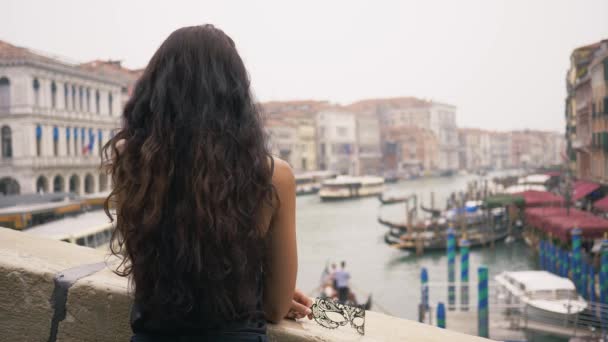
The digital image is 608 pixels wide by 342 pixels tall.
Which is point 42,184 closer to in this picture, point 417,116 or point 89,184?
point 89,184

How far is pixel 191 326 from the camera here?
43cm

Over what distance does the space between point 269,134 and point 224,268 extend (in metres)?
0.12

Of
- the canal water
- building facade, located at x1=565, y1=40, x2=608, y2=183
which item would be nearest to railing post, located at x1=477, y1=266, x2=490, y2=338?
the canal water

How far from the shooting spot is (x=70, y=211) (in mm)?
6379

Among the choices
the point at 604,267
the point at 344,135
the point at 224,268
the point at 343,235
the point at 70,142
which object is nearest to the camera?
the point at 224,268

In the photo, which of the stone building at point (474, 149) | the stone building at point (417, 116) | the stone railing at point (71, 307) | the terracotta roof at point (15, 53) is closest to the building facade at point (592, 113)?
the stone railing at point (71, 307)

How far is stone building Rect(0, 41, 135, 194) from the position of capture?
803cm

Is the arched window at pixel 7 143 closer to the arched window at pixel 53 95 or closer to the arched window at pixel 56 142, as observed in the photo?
the arched window at pixel 56 142

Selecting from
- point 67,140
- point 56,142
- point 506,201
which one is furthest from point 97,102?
point 506,201

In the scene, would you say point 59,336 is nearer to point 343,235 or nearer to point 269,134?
point 269,134

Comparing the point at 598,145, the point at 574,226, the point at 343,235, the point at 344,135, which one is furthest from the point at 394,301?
the point at 344,135

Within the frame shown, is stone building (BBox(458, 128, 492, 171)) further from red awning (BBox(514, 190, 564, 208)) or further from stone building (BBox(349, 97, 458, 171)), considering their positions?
red awning (BBox(514, 190, 564, 208))

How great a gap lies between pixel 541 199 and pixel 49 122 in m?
7.16

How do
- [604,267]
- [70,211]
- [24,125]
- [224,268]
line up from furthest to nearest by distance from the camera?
[24,125] → [70,211] → [604,267] → [224,268]
